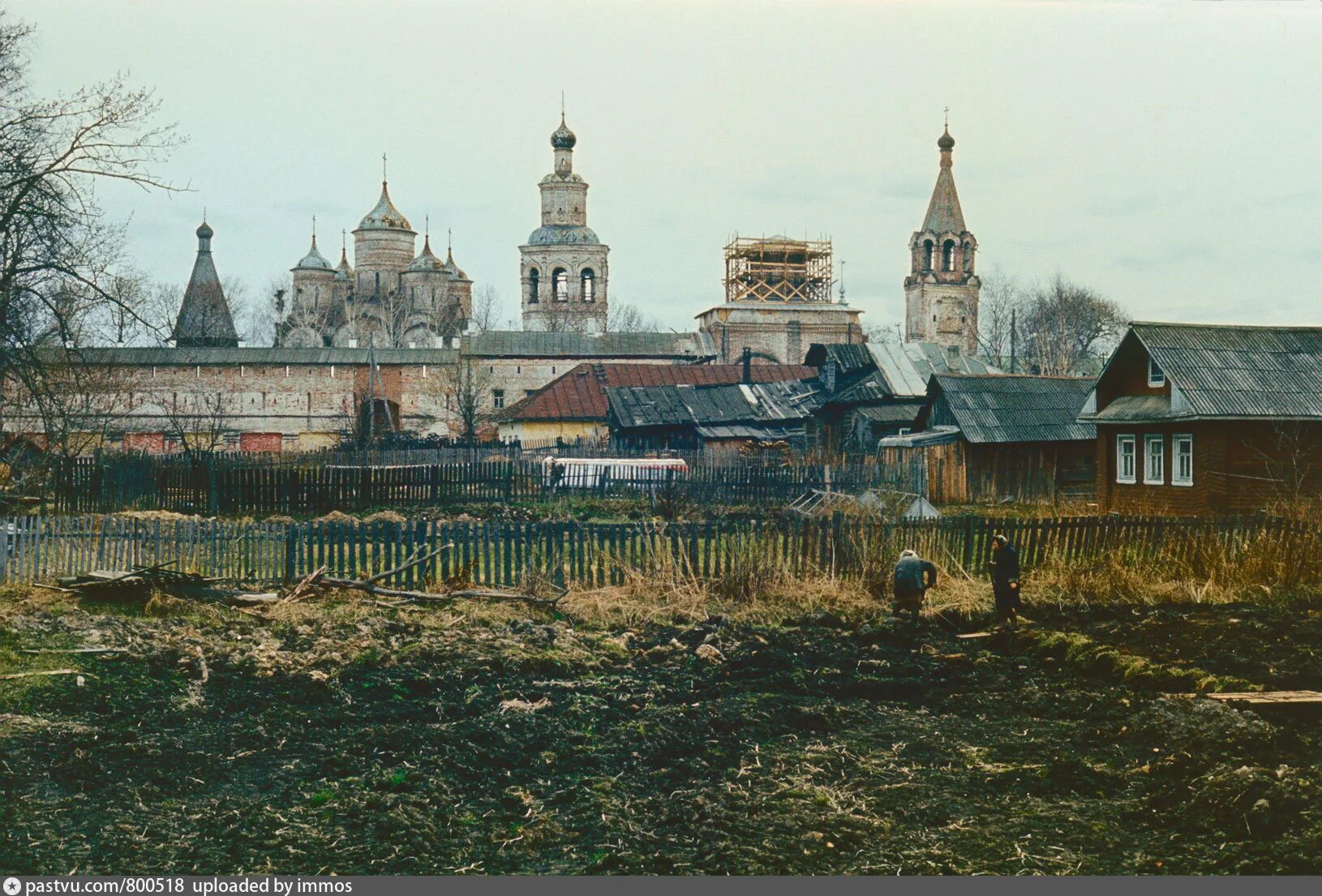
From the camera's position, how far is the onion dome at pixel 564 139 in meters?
80.0

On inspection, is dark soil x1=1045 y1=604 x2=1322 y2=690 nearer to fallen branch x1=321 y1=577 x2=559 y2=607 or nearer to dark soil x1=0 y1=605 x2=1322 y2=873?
dark soil x1=0 y1=605 x2=1322 y2=873

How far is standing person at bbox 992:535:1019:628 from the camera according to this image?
37.7ft

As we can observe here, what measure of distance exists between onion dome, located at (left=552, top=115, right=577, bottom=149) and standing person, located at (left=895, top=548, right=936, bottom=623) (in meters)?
71.6

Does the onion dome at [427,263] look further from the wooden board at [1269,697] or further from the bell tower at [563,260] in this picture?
the wooden board at [1269,697]

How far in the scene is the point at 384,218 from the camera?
83625mm

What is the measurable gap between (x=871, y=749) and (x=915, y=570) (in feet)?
15.5

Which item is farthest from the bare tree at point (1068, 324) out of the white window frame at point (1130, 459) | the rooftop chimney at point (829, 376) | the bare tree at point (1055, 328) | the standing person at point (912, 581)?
the standing person at point (912, 581)

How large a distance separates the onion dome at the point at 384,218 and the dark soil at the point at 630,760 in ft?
249

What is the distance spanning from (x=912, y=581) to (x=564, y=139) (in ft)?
240

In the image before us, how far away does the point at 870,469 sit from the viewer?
26.3 meters

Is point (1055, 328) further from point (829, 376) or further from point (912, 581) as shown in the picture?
point (912, 581)

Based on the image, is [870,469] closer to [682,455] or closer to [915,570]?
[682,455]

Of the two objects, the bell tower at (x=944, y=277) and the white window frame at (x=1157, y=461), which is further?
the bell tower at (x=944, y=277)

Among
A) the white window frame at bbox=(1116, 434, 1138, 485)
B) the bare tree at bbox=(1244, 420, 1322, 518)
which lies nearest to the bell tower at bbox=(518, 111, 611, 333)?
the white window frame at bbox=(1116, 434, 1138, 485)
